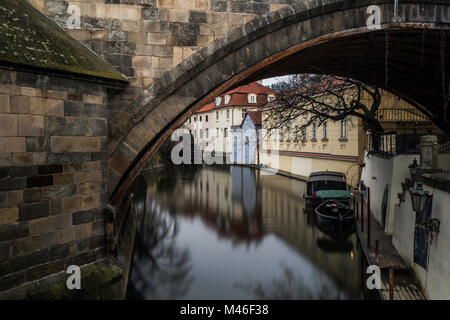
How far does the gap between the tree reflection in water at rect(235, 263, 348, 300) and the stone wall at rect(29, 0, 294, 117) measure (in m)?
6.36

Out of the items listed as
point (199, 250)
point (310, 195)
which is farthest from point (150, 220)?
point (310, 195)

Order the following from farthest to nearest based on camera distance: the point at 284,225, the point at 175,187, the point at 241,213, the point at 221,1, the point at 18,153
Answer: the point at 175,187 → the point at 241,213 → the point at 284,225 → the point at 221,1 → the point at 18,153

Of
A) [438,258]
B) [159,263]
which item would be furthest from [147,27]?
[159,263]

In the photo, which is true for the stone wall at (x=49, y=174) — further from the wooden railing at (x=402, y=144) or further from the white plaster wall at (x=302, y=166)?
the white plaster wall at (x=302, y=166)

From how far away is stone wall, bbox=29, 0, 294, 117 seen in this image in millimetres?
5395

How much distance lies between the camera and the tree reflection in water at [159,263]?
9.27 meters

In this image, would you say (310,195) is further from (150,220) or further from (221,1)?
(221,1)

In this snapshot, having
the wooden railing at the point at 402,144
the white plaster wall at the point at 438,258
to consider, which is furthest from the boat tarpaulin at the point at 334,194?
the white plaster wall at the point at 438,258

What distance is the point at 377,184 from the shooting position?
45.9 ft

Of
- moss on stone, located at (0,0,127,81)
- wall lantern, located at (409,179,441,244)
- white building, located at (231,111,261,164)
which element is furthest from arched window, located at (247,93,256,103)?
moss on stone, located at (0,0,127,81)

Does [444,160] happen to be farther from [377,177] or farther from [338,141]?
[338,141]

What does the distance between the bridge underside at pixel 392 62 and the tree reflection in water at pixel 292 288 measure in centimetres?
567
